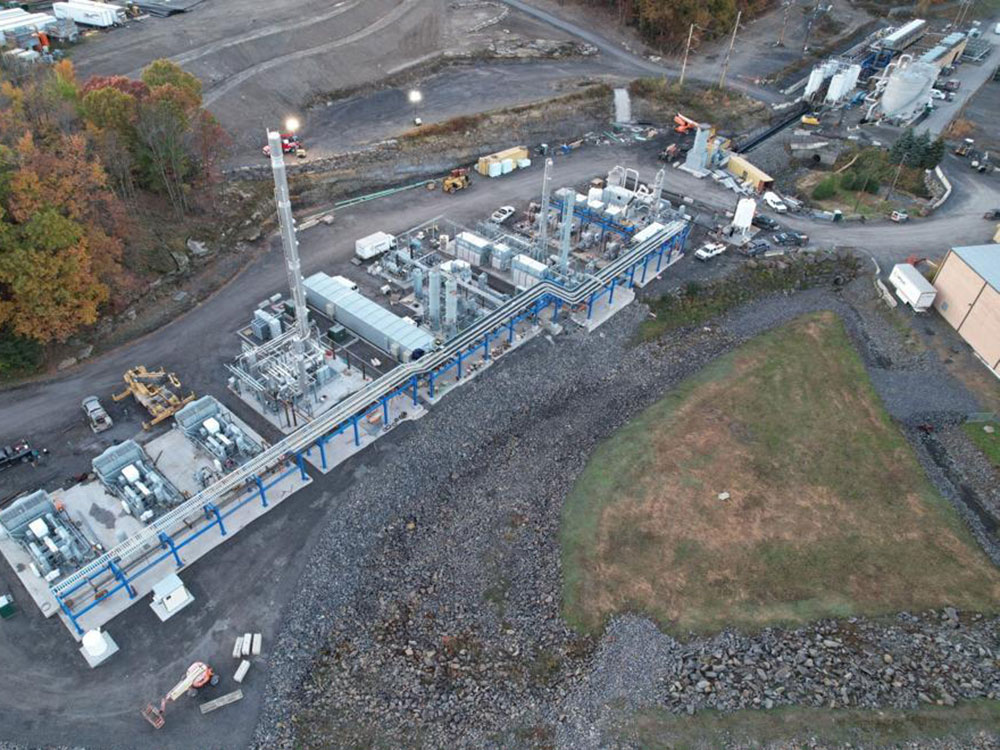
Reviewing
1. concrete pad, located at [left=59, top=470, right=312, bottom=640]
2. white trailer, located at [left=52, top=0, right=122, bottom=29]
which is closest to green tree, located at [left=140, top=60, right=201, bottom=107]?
concrete pad, located at [left=59, top=470, right=312, bottom=640]

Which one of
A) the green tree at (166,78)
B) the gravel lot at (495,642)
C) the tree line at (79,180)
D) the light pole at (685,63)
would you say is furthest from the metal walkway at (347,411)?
the light pole at (685,63)

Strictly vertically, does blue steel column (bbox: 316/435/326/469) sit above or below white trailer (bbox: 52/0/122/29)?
below

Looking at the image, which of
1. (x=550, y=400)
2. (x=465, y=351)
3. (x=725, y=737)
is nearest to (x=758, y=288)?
(x=550, y=400)

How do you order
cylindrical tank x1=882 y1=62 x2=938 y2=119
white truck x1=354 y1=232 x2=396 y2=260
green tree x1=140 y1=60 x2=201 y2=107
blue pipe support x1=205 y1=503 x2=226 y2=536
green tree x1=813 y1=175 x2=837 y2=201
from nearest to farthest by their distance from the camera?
1. blue pipe support x1=205 y1=503 x2=226 y2=536
2. green tree x1=140 y1=60 x2=201 y2=107
3. white truck x1=354 y1=232 x2=396 y2=260
4. green tree x1=813 y1=175 x2=837 y2=201
5. cylindrical tank x1=882 y1=62 x2=938 y2=119

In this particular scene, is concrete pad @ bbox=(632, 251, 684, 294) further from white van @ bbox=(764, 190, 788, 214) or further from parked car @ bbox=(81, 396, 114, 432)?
parked car @ bbox=(81, 396, 114, 432)

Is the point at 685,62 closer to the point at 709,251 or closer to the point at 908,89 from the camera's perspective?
the point at 908,89

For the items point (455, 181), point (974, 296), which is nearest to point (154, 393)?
point (455, 181)
